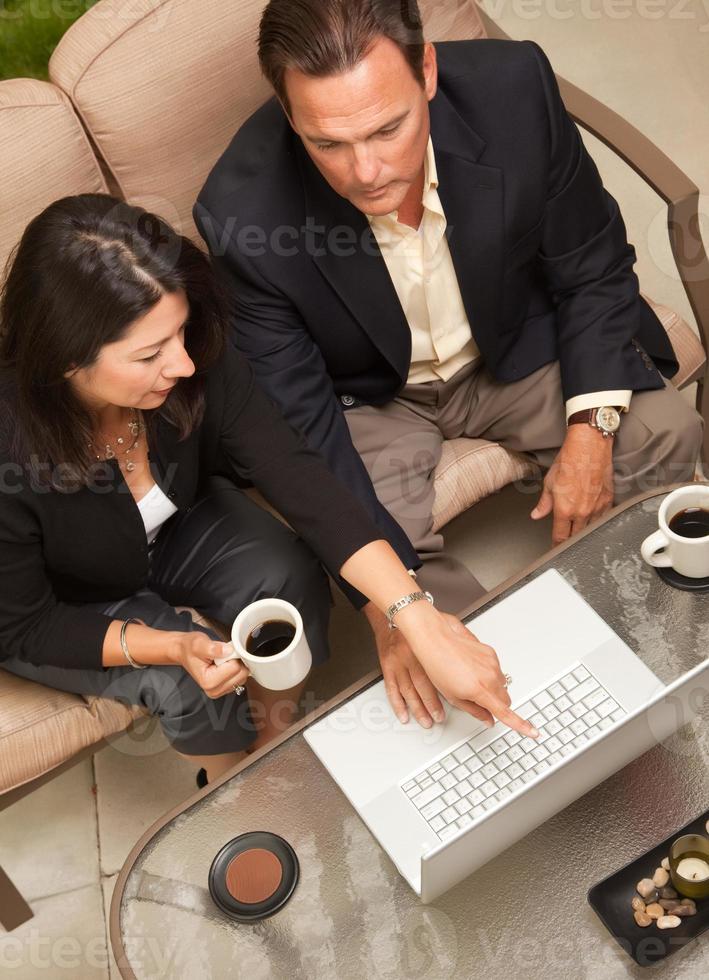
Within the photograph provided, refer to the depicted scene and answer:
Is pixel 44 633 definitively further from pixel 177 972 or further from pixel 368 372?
pixel 368 372

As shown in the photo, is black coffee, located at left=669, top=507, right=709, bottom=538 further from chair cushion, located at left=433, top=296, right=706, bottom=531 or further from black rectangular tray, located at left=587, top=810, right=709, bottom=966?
chair cushion, located at left=433, top=296, right=706, bottom=531

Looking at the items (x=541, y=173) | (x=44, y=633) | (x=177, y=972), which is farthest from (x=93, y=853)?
(x=541, y=173)

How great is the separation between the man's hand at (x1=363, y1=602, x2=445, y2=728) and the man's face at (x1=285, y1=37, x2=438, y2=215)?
2.15ft

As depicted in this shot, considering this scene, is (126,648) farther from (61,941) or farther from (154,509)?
(61,941)

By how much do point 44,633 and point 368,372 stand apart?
2.38 feet

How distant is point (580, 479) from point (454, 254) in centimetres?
44

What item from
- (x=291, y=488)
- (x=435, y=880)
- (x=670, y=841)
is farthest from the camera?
(x=291, y=488)

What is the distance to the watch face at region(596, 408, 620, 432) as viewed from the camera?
75.8 inches

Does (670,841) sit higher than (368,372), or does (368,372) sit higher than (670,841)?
(368,372)

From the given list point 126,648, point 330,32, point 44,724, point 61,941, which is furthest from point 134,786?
point 330,32

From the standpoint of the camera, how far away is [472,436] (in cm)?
211

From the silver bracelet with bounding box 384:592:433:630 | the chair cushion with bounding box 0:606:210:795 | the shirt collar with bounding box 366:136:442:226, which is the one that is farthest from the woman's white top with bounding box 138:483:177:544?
the shirt collar with bounding box 366:136:442:226

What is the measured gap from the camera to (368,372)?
2000 millimetres

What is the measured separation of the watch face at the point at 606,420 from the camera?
193 centimetres
